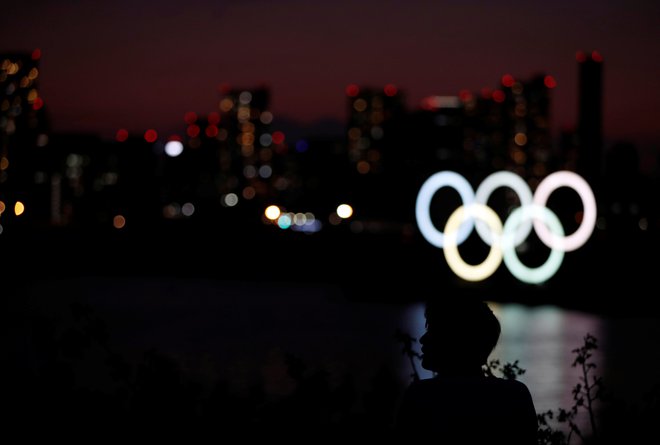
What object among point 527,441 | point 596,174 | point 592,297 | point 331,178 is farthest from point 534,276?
point 331,178

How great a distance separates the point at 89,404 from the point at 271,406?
115 centimetres

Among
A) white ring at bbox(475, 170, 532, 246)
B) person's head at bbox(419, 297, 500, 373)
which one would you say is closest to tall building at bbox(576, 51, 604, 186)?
white ring at bbox(475, 170, 532, 246)

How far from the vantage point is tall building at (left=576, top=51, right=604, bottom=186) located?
2180 inches

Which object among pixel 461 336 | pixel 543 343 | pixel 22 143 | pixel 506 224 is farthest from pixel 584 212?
pixel 22 143

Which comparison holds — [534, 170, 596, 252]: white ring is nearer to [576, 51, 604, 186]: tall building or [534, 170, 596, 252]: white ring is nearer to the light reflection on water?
the light reflection on water

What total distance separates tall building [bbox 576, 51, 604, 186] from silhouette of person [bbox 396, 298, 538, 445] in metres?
53.0

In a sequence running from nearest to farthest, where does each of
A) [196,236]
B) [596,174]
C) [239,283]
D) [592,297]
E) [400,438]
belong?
[400,438] < [592,297] < [239,283] < [196,236] < [596,174]

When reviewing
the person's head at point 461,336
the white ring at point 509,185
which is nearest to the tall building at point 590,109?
the white ring at point 509,185

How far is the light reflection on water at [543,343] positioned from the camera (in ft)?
39.9

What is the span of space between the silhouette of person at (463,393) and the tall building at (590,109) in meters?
53.0

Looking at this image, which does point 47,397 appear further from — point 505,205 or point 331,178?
point 331,178

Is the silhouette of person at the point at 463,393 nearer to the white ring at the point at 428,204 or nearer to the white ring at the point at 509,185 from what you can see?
the white ring at the point at 509,185

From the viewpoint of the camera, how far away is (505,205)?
112 feet

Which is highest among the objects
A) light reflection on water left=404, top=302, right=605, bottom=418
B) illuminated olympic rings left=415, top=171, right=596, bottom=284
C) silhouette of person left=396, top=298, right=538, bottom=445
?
silhouette of person left=396, top=298, right=538, bottom=445
